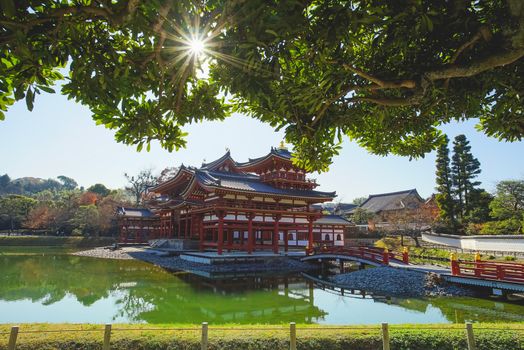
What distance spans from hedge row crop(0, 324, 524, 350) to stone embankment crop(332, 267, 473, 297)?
788 centimetres

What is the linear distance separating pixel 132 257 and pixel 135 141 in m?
24.6

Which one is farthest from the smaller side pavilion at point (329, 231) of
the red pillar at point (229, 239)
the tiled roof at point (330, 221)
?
the red pillar at point (229, 239)

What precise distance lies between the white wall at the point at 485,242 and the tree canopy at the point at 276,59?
23203 mm

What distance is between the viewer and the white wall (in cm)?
2270

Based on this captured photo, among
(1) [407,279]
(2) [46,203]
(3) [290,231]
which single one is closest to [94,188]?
(2) [46,203]

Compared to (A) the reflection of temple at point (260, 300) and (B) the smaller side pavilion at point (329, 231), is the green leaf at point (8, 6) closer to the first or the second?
(A) the reflection of temple at point (260, 300)

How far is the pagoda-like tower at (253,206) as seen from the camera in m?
22.5

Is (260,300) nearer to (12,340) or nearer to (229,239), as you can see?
(12,340)

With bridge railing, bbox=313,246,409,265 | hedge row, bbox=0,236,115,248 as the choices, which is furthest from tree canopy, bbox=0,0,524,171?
hedge row, bbox=0,236,115,248

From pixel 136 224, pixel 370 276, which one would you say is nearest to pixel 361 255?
pixel 370 276

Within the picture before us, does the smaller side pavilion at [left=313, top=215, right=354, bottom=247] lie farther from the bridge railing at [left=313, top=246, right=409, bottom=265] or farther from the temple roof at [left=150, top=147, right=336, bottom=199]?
the bridge railing at [left=313, top=246, right=409, bottom=265]

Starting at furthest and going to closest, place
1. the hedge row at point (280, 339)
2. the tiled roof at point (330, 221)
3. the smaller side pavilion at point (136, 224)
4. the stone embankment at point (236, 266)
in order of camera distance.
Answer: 1. the smaller side pavilion at point (136, 224)
2. the tiled roof at point (330, 221)
3. the stone embankment at point (236, 266)
4. the hedge row at point (280, 339)

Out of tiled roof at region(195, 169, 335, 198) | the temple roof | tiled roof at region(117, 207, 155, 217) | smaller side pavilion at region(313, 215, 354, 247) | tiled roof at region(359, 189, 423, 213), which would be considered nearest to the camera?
tiled roof at region(195, 169, 335, 198)

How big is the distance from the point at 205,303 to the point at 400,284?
8.81m
